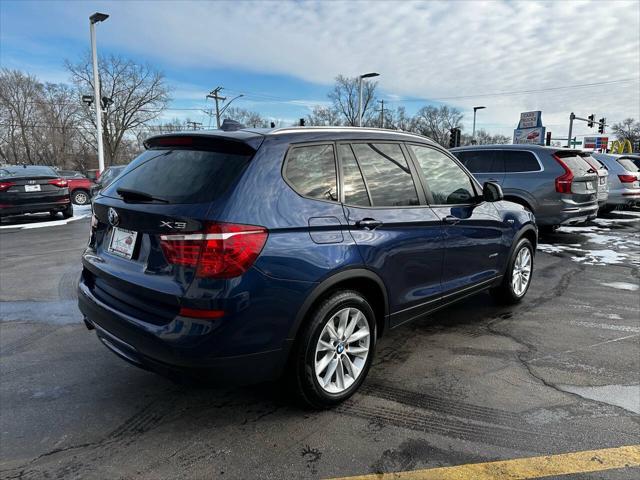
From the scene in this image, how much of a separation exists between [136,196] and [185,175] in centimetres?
34

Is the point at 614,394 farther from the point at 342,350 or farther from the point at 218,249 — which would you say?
the point at 218,249

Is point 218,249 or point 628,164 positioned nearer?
point 218,249

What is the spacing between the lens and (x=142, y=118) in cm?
5441

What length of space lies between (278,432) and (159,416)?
2.54 ft

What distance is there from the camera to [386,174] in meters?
3.36

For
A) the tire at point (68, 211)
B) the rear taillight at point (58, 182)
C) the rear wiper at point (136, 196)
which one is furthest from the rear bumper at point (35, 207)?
the rear wiper at point (136, 196)

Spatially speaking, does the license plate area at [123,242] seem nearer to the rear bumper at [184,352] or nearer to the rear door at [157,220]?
the rear door at [157,220]

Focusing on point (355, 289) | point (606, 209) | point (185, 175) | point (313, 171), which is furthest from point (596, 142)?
point (185, 175)

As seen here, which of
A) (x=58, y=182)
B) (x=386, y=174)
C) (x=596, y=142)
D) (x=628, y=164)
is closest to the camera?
(x=386, y=174)

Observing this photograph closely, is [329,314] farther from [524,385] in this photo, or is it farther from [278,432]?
[524,385]

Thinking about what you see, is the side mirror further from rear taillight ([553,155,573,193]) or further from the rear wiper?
rear taillight ([553,155,573,193])

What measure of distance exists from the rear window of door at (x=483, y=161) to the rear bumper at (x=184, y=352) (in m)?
7.90

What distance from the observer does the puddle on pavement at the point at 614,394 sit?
10.1ft

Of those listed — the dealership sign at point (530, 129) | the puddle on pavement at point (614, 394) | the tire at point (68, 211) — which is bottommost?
the puddle on pavement at point (614, 394)
